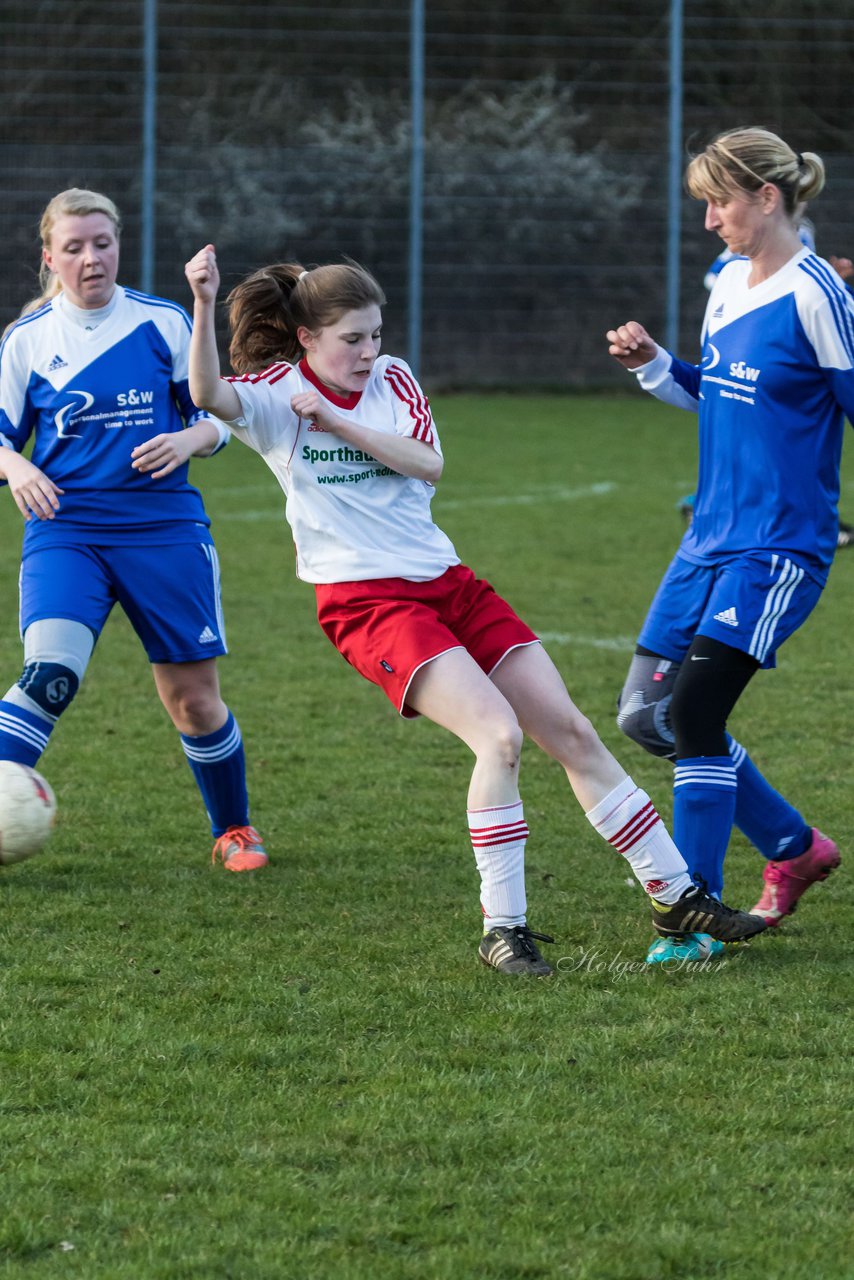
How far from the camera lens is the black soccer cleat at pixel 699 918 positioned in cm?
446

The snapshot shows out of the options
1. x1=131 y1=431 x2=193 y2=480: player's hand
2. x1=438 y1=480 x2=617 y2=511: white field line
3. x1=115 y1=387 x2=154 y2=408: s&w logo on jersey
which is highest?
x1=115 y1=387 x2=154 y2=408: s&w logo on jersey

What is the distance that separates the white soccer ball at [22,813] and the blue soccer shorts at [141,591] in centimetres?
59

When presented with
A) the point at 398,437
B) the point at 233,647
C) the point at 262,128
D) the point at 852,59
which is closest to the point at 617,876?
the point at 398,437

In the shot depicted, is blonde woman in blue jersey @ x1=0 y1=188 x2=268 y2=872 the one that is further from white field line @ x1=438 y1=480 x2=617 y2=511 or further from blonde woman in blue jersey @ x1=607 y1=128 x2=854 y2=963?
white field line @ x1=438 y1=480 x2=617 y2=511

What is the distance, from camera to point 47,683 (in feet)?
16.4

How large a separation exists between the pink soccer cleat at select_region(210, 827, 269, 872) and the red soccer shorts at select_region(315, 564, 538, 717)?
1.11 metres

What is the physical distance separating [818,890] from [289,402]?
2160 millimetres

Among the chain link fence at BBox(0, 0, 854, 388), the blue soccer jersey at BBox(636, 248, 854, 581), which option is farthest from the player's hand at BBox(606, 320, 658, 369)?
the chain link fence at BBox(0, 0, 854, 388)

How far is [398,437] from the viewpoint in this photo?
4.40 metres

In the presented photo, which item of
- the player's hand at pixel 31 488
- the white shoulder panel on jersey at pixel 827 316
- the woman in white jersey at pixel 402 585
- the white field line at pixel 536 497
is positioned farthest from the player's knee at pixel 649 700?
the white field line at pixel 536 497

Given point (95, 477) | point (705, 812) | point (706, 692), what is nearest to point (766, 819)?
point (705, 812)

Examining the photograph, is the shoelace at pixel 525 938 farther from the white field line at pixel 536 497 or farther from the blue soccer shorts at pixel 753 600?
the white field line at pixel 536 497

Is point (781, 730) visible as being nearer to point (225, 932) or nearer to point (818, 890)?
point (818, 890)

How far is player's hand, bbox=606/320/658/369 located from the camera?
15.5 ft
